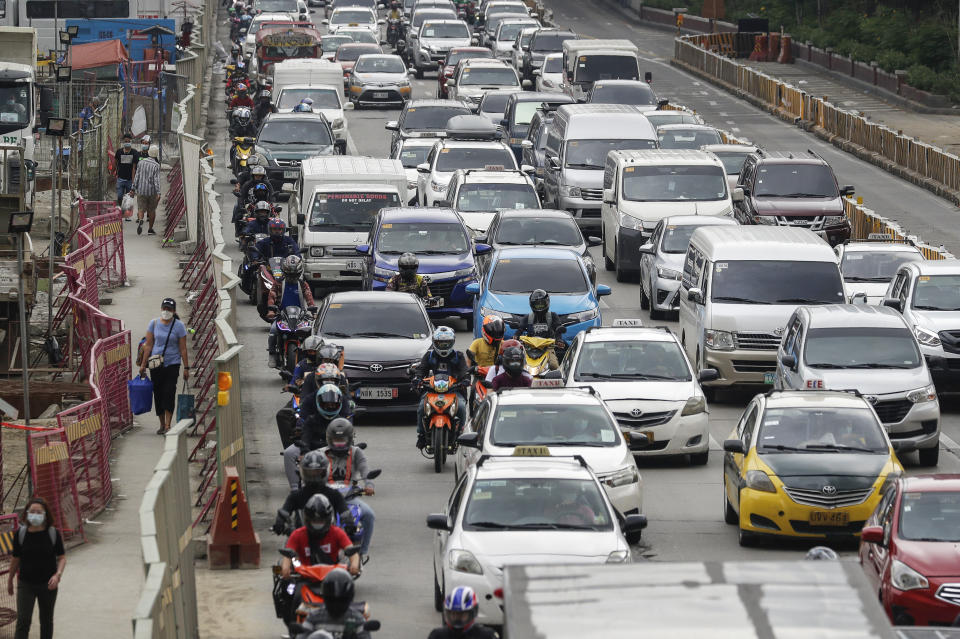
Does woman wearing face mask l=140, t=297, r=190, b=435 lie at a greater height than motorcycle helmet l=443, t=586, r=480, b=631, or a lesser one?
lesser

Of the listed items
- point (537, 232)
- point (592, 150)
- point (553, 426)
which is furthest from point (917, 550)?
point (592, 150)

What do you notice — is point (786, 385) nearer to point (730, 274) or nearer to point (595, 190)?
point (730, 274)

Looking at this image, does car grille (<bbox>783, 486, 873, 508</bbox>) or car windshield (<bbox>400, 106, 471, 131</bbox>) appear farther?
car windshield (<bbox>400, 106, 471, 131</bbox>)

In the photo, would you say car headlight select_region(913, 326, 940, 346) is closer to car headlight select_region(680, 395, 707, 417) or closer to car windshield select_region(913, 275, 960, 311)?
car windshield select_region(913, 275, 960, 311)

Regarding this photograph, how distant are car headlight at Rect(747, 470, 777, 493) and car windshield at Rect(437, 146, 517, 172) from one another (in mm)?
21012

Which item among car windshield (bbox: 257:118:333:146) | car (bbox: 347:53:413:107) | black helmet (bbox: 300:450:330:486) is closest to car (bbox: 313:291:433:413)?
black helmet (bbox: 300:450:330:486)

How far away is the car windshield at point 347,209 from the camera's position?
A: 103 feet

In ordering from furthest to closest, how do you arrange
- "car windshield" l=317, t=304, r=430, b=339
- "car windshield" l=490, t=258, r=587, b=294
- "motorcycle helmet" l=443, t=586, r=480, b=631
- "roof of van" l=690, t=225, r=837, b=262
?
"car windshield" l=490, t=258, r=587, b=294, "roof of van" l=690, t=225, r=837, b=262, "car windshield" l=317, t=304, r=430, b=339, "motorcycle helmet" l=443, t=586, r=480, b=631

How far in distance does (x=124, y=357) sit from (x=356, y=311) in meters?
3.13

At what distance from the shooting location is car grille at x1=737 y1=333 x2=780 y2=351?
23859mm

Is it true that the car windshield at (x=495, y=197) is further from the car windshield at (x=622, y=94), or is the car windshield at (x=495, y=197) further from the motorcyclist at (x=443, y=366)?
the motorcyclist at (x=443, y=366)

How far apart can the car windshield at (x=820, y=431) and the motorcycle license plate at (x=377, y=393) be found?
19.6 feet

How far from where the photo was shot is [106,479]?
19984 millimetres

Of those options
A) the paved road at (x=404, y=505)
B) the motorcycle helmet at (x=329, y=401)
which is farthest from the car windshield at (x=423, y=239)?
the motorcycle helmet at (x=329, y=401)
